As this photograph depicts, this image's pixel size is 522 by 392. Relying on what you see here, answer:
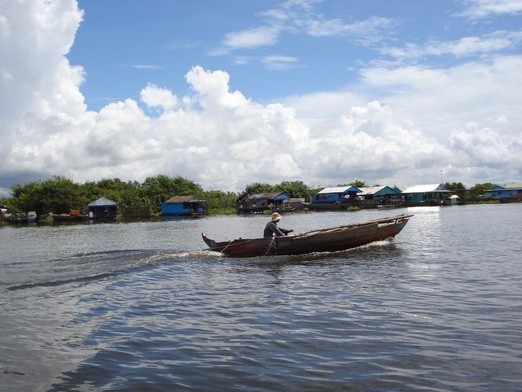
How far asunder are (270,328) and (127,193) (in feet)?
238

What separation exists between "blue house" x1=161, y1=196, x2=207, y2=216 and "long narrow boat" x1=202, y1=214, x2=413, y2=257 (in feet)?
166

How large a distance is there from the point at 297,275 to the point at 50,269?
8.46 m

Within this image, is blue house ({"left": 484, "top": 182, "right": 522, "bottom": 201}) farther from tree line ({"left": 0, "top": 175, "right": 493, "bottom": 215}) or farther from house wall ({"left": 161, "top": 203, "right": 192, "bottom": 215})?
house wall ({"left": 161, "top": 203, "right": 192, "bottom": 215})

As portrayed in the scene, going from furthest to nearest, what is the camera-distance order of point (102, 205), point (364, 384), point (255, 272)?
point (102, 205), point (255, 272), point (364, 384)

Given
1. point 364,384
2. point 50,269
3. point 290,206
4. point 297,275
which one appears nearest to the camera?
point 364,384

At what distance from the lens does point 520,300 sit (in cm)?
877

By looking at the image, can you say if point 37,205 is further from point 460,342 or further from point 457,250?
point 460,342

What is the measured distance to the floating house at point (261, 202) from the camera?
72.2m

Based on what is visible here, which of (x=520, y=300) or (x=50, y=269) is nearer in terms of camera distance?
(x=520, y=300)

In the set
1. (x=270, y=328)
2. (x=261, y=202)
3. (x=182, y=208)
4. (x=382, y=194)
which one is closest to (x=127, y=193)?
(x=182, y=208)

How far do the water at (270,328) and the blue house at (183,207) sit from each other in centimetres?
5351

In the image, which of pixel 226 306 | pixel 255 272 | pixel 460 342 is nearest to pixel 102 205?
pixel 255 272

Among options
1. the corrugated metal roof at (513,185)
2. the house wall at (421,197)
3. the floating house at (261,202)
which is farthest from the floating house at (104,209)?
the corrugated metal roof at (513,185)

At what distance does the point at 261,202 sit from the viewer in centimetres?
7406
